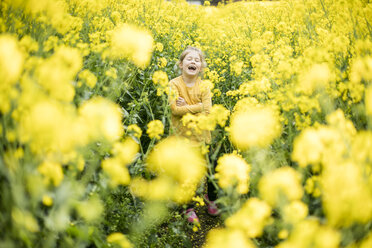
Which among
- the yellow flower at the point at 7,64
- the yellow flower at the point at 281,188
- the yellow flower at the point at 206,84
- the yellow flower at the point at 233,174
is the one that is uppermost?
the yellow flower at the point at 206,84

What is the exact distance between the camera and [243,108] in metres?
2.00

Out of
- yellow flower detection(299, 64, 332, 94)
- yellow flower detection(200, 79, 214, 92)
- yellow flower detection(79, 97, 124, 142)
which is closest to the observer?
yellow flower detection(79, 97, 124, 142)

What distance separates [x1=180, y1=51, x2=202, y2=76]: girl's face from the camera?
276 cm

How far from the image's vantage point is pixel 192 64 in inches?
109

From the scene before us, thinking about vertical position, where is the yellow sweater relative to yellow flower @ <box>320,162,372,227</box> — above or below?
above

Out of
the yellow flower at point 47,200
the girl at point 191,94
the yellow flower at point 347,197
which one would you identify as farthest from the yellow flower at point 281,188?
the girl at point 191,94

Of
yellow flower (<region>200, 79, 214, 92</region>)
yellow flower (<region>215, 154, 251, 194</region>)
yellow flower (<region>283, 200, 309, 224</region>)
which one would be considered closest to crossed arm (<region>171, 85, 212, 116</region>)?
yellow flower (<region>200, 79, 214, 92</region>)

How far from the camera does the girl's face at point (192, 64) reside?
276cm

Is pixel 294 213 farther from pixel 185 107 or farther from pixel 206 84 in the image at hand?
pixel 185 107

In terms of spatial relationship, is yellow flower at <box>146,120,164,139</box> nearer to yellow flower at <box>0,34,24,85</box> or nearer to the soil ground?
yellow flower at <box>0,34,24,85</box>

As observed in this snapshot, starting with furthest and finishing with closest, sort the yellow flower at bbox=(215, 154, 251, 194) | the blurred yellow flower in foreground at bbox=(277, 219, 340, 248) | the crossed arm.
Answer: the crossed arm
the yellow flower at bbox=(215, 154, 251, 194)
the blurred yellow flower in foreground at bbox=(277, 219, 340, 248)

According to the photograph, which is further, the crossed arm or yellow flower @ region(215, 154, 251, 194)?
the crossed arm

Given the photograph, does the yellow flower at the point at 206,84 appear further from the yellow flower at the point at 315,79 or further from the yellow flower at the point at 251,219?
the yellow flower at the point at 251,219

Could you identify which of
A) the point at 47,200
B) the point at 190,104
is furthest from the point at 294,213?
the point at 190,104
